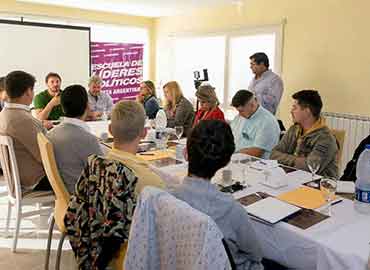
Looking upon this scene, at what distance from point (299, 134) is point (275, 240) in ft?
4.12

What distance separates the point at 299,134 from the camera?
258 centimetres

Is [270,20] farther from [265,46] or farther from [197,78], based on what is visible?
[197,78]

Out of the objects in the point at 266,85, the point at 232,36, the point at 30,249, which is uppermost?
the point at 232,36

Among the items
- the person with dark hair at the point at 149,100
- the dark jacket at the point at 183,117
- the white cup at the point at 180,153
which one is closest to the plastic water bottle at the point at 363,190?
the white cup at the point at 180,153

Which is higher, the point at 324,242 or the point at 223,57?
the point at 223,57

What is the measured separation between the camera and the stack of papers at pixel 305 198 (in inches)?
65.6

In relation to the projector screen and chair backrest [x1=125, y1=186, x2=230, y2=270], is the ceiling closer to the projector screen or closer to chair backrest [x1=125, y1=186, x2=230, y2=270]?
the projector screen

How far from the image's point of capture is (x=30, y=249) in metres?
2.68

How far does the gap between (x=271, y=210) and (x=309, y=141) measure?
102 cm

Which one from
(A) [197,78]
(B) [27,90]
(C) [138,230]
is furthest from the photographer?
(A) [197,78]

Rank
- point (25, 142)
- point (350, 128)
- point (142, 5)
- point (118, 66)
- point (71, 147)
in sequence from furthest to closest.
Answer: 1. point (118, 66)
2. point (142, 5)
3. point (350, 128)
4. point (25, 142)
5. point (71, 147)

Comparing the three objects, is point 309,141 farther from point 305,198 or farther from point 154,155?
point 154,155

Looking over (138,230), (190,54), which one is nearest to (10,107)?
(138,230)

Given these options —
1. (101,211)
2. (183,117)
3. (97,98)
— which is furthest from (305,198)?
(97,98)
